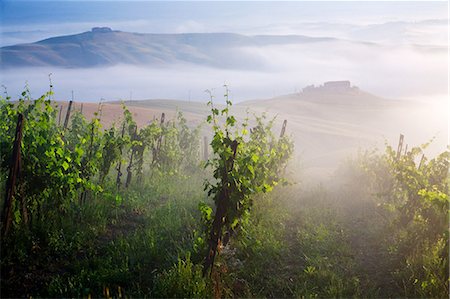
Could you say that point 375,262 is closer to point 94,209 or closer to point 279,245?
point 279,245

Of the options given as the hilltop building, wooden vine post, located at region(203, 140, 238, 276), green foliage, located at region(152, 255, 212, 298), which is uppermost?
the hilltop building

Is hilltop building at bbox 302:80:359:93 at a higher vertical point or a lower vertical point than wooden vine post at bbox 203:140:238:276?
higher

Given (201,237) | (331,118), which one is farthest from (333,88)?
(201,237)

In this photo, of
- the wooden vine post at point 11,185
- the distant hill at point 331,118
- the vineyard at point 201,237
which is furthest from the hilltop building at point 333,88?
the wooden vine post at point 11,185

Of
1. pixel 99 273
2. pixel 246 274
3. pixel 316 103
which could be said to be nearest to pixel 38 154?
pixel 99 273

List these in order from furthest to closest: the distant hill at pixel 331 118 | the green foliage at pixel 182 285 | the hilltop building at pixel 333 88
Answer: the hilltop building at pixel 333 88, the distant hill at pixel 331 118, the green foliage at pixel 182 285

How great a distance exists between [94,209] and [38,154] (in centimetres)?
210

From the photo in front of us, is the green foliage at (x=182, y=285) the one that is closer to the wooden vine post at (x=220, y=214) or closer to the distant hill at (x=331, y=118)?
the wooden vine post at (x=220, y=214)

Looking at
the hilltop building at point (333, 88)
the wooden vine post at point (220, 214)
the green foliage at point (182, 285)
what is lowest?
the green foliage at point (182, 285)

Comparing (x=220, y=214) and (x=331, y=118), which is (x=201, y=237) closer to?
(x=220, y=214)

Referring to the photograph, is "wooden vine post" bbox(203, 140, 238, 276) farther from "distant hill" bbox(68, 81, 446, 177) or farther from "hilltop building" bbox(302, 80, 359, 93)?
"hilltop building" bbox(302, 80, 359, 93)

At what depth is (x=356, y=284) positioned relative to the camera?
25.1 feet

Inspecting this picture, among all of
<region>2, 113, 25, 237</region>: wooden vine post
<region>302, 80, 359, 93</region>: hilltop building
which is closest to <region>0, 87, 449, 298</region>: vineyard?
<region>2, 113, 25, 237</region>: wooden vine post

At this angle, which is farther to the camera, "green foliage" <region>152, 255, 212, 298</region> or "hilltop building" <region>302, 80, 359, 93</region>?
"hilltop building" <region>302, 80, 359, 93</region>
